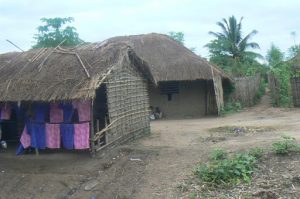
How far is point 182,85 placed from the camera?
67.8ft

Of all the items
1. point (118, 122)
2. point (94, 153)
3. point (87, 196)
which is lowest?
point (87, 196)

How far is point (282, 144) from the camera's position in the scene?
918cm

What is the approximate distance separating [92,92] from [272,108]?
501 inches

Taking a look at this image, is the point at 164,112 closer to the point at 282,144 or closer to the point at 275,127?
the point at 275,127

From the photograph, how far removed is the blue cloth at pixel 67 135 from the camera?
1096 cm

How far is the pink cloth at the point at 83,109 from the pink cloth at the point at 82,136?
0.70 ft

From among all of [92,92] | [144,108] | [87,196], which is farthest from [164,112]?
[87,196]

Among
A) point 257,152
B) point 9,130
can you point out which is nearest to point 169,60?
point 9,130

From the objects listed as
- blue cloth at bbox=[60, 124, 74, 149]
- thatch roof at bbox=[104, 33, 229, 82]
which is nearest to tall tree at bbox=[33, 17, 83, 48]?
thatch roof at bbox=[104, 33, 229, 82]

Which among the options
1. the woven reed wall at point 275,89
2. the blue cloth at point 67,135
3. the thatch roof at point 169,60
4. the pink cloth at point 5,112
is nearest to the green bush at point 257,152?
the blue cloth at point 67,135

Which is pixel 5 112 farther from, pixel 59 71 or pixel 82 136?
pixel 82 136

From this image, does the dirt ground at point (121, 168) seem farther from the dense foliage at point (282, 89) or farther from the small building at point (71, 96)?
the dense foliage at point (282, 89)

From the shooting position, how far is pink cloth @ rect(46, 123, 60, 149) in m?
11.1

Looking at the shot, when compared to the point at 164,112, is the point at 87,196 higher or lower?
lower
